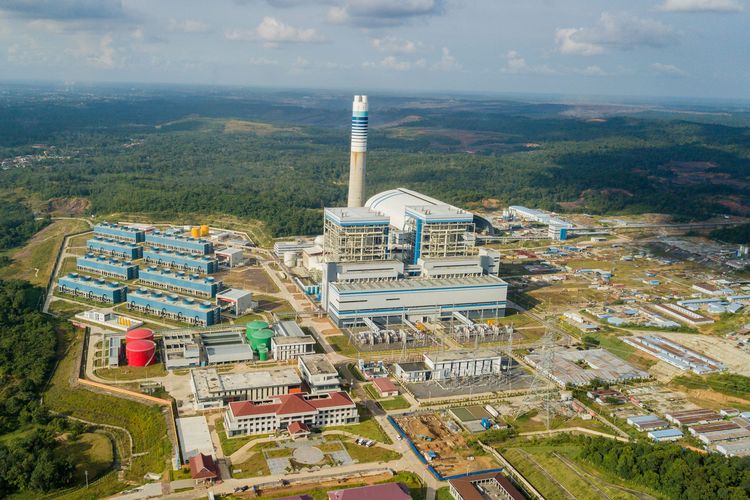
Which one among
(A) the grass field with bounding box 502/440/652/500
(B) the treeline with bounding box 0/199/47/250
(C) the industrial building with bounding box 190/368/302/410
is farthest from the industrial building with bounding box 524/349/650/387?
(B) the treeline with bounding box 0/199/47/250

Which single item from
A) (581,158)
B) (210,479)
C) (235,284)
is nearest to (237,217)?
(235,284)

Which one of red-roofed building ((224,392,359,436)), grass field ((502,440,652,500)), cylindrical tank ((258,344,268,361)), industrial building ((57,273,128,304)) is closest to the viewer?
grass field ((502,440,652,500))

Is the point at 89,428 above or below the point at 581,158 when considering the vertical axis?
below

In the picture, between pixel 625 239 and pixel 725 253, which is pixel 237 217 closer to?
pixel 625 239

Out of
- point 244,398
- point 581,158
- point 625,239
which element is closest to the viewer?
point 244,398

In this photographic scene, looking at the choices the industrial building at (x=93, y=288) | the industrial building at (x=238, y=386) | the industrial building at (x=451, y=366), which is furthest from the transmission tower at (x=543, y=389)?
the industrial building at (x=93, y=288)

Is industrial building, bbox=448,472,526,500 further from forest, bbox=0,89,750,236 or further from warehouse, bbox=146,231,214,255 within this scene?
forest, bbox=0,89,750,236

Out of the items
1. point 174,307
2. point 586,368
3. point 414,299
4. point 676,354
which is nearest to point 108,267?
point 174,307
